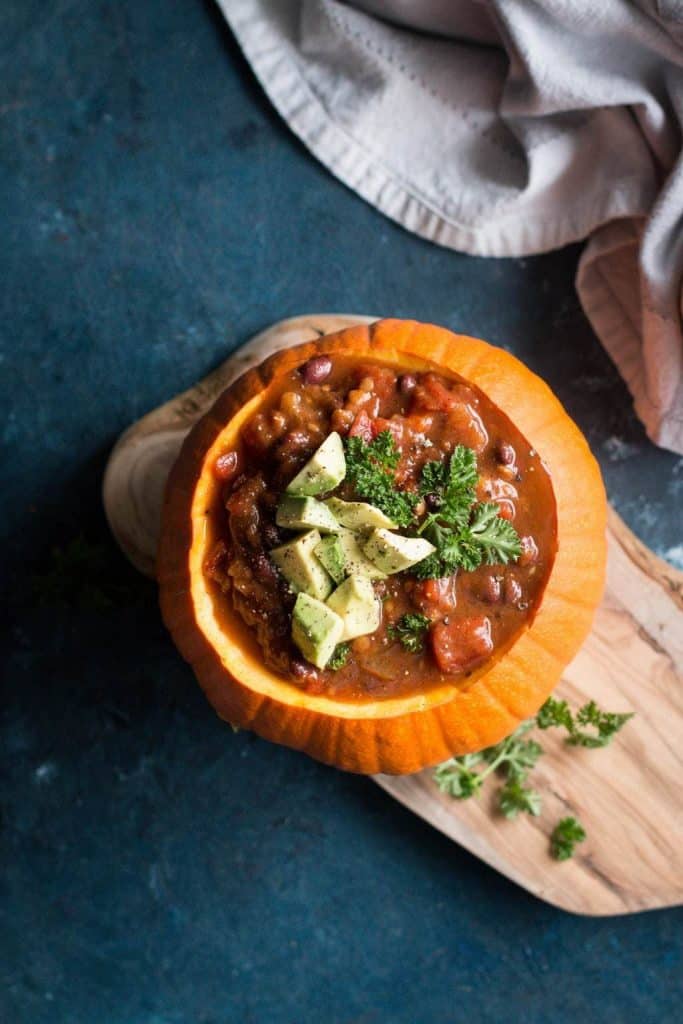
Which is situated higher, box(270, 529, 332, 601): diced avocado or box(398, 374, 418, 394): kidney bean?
box(398, 374, 418, 394): kidney bean

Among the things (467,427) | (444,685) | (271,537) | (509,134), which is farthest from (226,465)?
(509,134)

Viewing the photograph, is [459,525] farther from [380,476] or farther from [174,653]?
[174,653]

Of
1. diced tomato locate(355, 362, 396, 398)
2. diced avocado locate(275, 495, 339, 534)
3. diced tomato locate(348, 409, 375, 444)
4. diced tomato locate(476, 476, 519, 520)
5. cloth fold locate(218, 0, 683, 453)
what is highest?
cloth fold locate(218, 0, 683, 453)

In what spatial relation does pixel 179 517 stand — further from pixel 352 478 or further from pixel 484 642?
pixel 484 642

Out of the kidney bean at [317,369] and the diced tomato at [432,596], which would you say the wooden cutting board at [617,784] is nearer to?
the kidney bean at [317,369]

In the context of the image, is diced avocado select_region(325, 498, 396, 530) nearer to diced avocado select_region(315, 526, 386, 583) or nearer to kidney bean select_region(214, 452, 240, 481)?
diced avocado select_region(315, 526, 386, 583)

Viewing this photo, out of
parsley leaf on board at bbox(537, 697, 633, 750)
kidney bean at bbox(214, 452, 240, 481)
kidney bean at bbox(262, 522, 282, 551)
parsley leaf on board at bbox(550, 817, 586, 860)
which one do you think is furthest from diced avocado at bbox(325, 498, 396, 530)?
parsley leaf on board at bbox(550, 817, 586, 860)

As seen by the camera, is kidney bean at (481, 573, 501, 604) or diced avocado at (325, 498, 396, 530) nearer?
diced avocado at (325, 498, 396, 530)

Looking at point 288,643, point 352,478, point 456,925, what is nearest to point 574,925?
point 456,925
